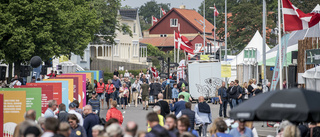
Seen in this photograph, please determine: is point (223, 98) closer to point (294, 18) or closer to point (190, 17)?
point (294, 18)

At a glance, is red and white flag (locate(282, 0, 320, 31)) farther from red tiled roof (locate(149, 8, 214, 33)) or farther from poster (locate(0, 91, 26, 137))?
red tiled roof (locate(149, 8, 214, 33))

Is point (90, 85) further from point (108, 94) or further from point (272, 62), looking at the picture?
point (272, 62)

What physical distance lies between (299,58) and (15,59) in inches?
783

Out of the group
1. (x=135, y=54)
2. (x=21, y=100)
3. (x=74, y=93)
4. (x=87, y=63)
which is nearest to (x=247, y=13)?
(x=87, y=63)

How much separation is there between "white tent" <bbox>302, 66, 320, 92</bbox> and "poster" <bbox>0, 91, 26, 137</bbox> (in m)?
10.5

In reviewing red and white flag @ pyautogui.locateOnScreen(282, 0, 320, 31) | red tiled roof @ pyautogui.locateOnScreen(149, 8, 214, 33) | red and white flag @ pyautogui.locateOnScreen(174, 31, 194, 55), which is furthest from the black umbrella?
red tiled roof @ pyautogui.locateOnScreen(149, 8, 214, 33)

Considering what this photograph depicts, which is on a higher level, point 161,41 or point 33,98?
point 161,41

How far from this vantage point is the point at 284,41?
22.1 m

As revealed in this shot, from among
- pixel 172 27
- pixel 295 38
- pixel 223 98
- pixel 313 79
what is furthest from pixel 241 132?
pixel 172 27

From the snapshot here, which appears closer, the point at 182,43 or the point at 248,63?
the point at 248,63

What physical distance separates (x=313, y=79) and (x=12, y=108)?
1125 cm

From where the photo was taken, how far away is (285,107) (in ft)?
33.2

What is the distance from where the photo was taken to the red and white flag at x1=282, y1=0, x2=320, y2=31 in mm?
22766

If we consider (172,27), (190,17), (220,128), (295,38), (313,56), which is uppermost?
(190,17)
